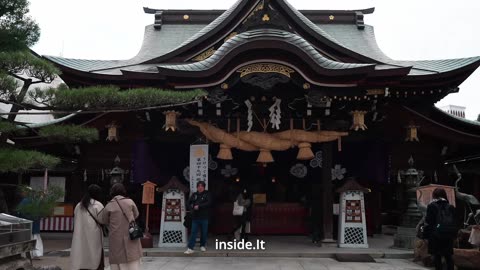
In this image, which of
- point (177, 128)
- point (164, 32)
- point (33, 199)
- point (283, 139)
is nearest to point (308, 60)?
point (283, 139)

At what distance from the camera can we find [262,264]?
889cm

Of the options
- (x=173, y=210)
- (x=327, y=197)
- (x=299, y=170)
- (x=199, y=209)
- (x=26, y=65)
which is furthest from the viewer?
(x=299, y=170)

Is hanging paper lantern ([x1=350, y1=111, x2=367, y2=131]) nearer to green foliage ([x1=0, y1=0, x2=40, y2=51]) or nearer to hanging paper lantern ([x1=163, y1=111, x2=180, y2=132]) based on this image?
hanging paper lantern ([x1=163, y1=111, x2=180, y2=132])

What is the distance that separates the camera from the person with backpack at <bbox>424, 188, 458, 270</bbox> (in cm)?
705

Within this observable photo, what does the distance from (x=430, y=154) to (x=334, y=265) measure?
591 cm

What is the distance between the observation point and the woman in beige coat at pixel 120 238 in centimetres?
557

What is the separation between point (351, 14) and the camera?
59.2ft

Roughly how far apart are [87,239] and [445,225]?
551 centimetres

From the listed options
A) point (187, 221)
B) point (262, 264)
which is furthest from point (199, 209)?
point (262, 264)

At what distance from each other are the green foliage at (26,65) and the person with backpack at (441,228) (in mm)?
6401

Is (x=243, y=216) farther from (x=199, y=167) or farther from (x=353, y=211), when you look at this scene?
(x=353, y=211)

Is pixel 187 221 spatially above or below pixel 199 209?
below

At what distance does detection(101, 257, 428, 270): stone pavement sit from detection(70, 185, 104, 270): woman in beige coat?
268cm

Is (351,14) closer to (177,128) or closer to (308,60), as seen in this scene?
(308,60)
